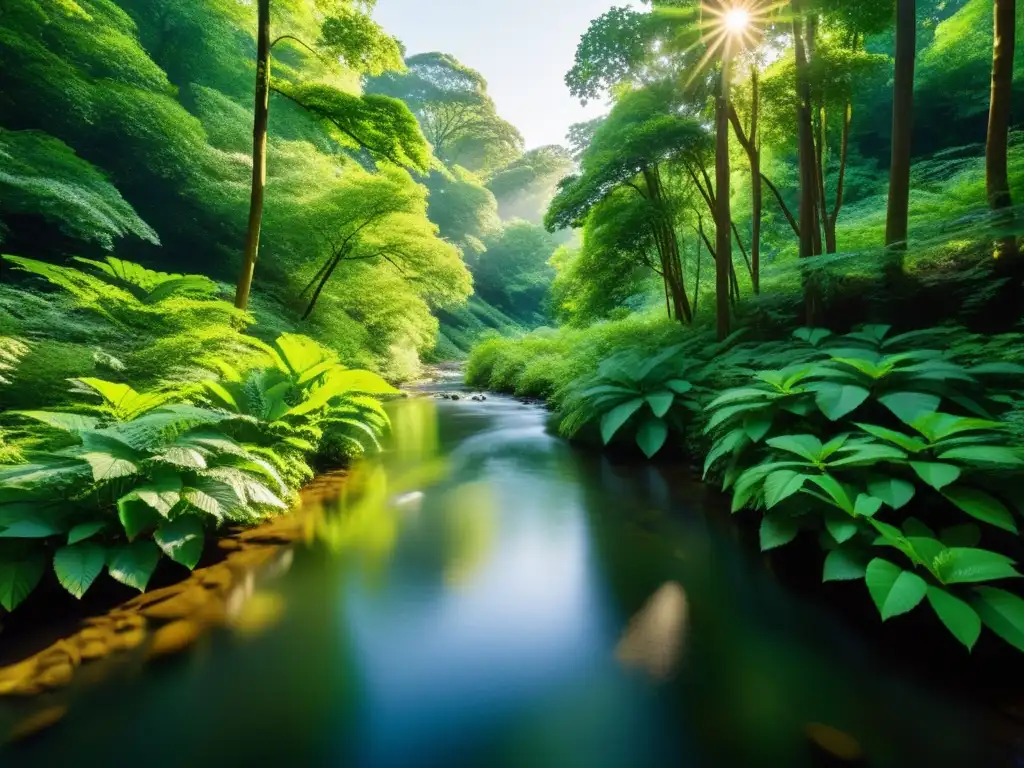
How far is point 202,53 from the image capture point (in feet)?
47.3

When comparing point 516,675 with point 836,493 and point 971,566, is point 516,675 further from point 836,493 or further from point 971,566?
point 971,566

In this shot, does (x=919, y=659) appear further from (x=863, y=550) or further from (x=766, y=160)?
(x=766, y=160)

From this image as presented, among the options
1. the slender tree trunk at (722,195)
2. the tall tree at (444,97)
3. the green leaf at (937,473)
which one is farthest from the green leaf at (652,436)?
the tall tree at (444,97)

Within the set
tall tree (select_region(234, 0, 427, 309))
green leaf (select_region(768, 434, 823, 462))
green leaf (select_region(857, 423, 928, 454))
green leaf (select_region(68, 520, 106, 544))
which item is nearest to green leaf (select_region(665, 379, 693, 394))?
green leaf (select_region(768, 434, 823, 462))

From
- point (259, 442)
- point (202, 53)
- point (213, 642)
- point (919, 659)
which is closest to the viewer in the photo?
point (919, 659)

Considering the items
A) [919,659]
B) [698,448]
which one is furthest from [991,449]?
[698,448]

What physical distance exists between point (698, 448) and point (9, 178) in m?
8.89

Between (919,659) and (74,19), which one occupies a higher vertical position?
(74,19)

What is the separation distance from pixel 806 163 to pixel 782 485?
621cm

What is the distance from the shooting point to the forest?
8.06 feet

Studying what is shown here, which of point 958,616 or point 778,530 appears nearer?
point 958,616

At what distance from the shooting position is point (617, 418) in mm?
5559

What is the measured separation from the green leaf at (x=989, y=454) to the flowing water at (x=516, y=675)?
1.05 m

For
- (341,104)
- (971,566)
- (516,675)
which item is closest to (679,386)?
(971,566)
